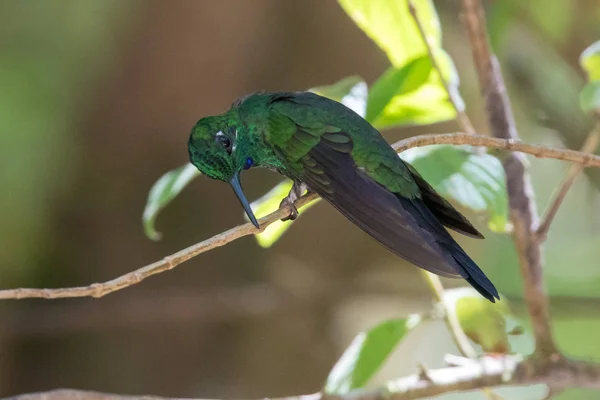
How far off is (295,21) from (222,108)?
44 centimetres

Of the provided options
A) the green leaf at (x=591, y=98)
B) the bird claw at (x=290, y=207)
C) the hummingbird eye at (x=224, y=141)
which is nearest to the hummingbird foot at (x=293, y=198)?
the bird claw at (x=290, y=207)

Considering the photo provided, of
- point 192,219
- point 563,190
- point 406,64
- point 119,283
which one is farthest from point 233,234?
point 192,219

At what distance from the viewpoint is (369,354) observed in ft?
4.00

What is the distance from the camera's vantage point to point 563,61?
7.90ft

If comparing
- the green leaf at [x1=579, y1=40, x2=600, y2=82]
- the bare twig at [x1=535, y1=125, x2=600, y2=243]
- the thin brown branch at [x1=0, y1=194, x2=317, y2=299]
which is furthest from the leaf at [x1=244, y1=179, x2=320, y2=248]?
the green leaf at [x1=579, y1=40, x2=600, y2=82]

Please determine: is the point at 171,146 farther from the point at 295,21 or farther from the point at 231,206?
the point at 295,21

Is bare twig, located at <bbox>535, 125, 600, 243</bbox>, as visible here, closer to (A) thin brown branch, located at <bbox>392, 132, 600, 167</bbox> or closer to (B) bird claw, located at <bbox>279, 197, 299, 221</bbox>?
(A) thin brown branch, located at <bbox>392, 132, 600, 167</bbox>

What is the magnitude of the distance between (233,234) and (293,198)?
292 mm

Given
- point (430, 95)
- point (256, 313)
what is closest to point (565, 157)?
point (430, 95)

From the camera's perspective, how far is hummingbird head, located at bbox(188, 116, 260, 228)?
121 centimetres

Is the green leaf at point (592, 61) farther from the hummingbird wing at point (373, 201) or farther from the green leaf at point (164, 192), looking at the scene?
the green leaf at point (164, 192)

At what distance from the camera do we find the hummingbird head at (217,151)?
3.97 ft

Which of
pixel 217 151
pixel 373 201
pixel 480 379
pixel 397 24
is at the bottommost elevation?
pixel 480 379

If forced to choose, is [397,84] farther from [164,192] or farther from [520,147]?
[164,192]
